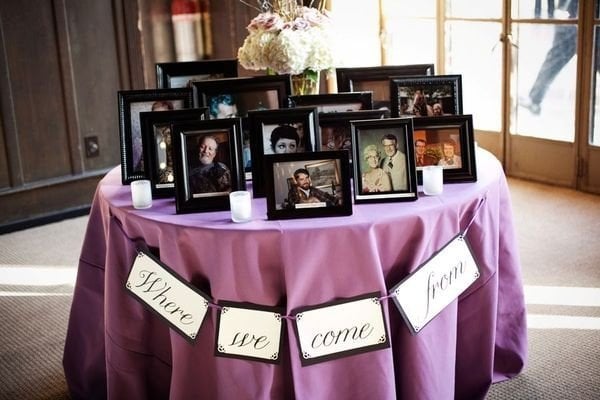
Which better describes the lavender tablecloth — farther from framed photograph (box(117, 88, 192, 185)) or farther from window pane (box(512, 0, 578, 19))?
window pane (box(512, 0, 578, 19))

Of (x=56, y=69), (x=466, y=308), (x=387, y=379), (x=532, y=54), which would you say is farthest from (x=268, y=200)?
(x=532, y=54)

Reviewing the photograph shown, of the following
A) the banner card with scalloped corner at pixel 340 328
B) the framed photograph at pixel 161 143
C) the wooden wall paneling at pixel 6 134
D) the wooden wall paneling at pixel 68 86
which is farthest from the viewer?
the wooden wall paneling at pixel 68 86

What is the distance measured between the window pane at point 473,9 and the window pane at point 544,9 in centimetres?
14

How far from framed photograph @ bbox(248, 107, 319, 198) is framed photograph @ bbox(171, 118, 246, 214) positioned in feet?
0.17

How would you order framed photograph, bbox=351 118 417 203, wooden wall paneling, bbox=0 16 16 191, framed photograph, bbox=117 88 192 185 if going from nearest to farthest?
framed photograph, bbox=351 118 417 203 → framed photograph, bbox=117 88 192 185 → wooden wall paneling, bbox=0 16 16 191

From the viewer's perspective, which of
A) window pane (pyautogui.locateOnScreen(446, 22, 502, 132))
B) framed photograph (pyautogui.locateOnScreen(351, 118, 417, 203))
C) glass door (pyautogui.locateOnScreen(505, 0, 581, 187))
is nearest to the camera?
framed photograph (pyautogui.locateOnScreen(351, 118, 417, 203))

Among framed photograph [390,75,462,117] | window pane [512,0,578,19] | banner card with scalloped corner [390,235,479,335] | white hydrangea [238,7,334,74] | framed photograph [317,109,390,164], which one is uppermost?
window pane [512,0,578,19]

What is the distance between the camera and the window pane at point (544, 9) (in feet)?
14.5

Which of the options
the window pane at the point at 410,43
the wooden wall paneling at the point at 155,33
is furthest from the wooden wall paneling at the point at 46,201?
the window pane at the point at 410,43

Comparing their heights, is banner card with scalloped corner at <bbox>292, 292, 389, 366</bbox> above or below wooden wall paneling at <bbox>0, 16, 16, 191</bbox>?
below

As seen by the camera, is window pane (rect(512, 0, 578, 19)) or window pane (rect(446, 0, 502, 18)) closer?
window pane (rect(512, 0, 578, 19))

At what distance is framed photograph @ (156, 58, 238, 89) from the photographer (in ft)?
9.30

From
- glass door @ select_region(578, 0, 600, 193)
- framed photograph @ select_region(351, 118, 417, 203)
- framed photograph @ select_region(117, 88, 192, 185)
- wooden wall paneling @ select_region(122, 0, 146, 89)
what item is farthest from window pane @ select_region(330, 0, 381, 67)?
framed photograph @ select_region(351, 118, 417, 203)

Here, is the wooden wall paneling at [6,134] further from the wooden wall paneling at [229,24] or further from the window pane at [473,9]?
the window pane at [473,9]
